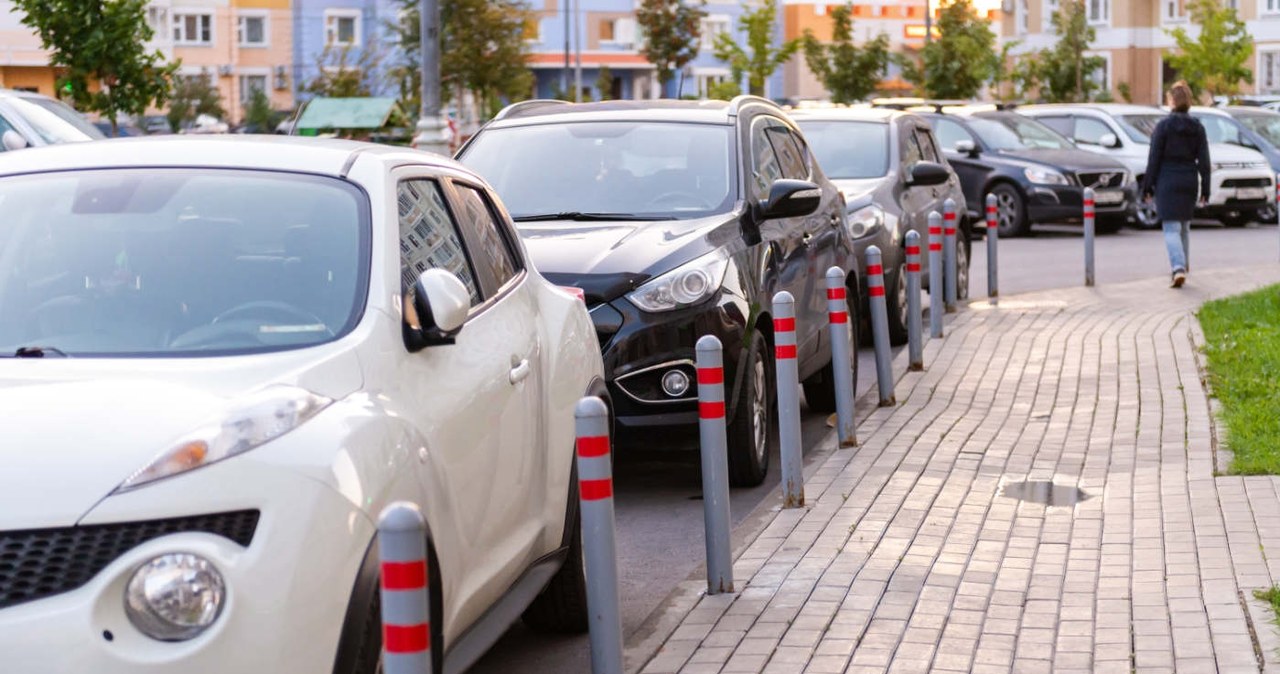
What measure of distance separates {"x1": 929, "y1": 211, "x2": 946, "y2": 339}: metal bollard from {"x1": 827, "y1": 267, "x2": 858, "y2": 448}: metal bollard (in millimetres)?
4013

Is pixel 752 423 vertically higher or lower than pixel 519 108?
lower

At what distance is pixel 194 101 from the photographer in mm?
70250

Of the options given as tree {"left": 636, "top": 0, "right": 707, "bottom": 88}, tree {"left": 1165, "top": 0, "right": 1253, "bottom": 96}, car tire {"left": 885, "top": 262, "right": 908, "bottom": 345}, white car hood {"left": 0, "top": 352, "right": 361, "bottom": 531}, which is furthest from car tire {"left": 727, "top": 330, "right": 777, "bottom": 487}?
tree {"left": 1165, "top": 0, "right": 1253, "bottom": 96}

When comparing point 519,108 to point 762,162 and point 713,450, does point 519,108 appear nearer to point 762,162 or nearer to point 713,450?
point 762,162

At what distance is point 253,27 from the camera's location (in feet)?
276

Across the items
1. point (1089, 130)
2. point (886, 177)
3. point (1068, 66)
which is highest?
point (1068, 66)

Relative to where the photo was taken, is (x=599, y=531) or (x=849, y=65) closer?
(x=599, y=531)

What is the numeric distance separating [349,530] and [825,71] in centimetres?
4566

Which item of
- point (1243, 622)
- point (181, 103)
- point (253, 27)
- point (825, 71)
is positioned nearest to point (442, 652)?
point (1243, 622)

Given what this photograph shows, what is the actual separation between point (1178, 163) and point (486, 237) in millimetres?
13705

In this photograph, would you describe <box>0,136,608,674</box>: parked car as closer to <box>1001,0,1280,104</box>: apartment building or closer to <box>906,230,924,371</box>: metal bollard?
<box>906,230,924,371</box>: metal bollard

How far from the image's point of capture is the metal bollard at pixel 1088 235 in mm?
18266

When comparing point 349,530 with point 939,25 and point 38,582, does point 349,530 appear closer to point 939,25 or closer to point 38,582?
point 38,582

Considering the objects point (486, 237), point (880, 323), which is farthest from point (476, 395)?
point (880, 323)
